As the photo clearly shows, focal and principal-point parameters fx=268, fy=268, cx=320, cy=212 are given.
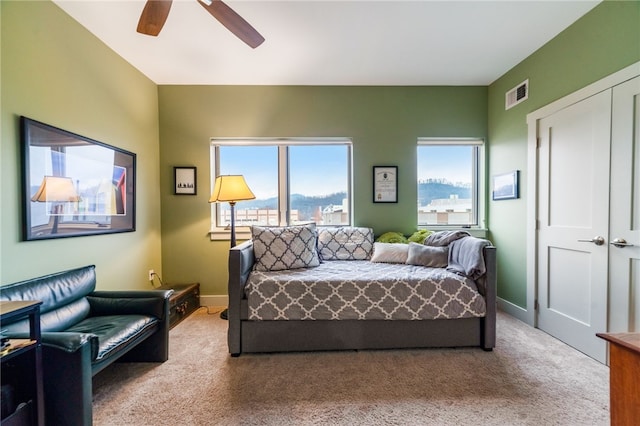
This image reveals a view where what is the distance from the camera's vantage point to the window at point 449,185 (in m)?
3.36

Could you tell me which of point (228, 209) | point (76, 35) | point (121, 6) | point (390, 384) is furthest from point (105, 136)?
point (390, 384)

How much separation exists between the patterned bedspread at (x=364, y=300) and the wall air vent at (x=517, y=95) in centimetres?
200

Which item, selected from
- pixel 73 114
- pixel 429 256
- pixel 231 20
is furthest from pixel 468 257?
pixel 73 114

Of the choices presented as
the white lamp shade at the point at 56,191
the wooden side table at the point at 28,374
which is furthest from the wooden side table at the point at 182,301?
the wooden side table at the point at 28,374

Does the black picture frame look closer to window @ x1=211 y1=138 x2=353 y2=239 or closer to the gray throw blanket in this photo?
window @ x1=211 y1=138 x2=353 y2=239

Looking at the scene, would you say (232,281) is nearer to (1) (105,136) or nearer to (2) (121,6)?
(1) (105,136)

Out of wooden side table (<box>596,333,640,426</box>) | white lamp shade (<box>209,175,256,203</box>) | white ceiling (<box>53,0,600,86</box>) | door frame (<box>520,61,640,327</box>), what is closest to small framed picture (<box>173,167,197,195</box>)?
white lamp shade (<box>209,175,256,203</box>)

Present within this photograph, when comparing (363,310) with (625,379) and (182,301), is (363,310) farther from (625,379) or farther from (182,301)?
(182,301)

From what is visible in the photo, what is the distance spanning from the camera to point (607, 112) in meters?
1.90

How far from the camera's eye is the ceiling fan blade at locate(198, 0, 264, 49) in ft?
5.26

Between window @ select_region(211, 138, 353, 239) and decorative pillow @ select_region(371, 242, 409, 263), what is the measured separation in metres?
0.65

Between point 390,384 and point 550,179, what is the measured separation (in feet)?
7.28

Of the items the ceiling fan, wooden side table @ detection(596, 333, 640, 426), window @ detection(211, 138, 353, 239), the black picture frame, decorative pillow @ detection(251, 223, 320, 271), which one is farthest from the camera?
window @ detection(211, 138, 353, 239)

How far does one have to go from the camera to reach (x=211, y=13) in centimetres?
167
